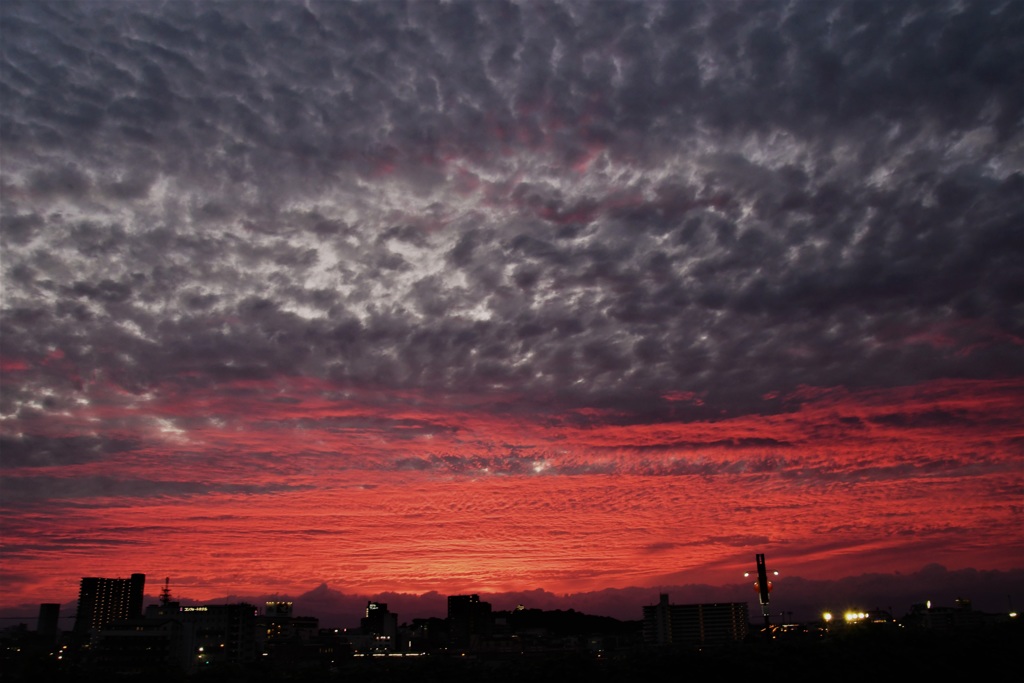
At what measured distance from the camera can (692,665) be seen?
1833 cm

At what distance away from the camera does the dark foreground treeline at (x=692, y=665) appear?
632 inches

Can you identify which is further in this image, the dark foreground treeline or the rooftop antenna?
the rooftop antenna

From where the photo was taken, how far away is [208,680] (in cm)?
1582

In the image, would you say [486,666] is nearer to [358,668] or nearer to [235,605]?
[358,668]

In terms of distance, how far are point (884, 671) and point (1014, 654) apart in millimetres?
4686

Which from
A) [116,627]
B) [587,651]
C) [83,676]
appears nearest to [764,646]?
[587,651]

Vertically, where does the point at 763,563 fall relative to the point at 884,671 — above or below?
above

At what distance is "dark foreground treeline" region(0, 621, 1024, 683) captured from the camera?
1606 cm

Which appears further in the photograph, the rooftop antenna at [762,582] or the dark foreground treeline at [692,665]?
the rooftop antenna at [762,582]

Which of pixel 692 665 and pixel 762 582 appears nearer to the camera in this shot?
pixel 692 665

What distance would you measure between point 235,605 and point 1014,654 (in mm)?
135561

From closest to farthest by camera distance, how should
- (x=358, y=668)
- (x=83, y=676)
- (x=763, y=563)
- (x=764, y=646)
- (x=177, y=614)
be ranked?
1. (x=83, y=676)
2. (x=358, y=668)
3. (x=764, y=646)
4. (x=763, y=563)
5. (x=177, y=614)

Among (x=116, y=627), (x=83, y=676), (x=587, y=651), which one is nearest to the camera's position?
(x=83, y=676)

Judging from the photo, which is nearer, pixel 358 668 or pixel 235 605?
pixel 358 668
